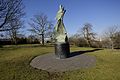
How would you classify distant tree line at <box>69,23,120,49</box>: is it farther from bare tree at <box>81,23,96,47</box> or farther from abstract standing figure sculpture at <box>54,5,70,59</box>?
abstract standing figure sculpture at <box>54,5,70,59</box>

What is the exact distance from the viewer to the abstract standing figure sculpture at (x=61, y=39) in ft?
56.7

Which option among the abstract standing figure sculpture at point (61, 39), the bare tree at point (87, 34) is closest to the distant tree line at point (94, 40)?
the bare tree at point (87, 34)

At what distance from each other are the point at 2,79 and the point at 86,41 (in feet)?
160

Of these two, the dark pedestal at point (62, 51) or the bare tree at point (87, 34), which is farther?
the bare tree at point (87, 34)

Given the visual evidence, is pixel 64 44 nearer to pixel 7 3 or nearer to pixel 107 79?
pixel 107 79

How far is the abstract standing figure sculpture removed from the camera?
17.3 metres

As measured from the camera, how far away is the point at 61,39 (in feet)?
58.7

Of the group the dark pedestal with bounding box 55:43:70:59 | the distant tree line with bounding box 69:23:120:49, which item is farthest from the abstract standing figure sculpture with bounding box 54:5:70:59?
the distant tree line with bounding box 69:23:120:49

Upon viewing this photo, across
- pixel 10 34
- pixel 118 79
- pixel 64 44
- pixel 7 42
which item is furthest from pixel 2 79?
pixel 7 42

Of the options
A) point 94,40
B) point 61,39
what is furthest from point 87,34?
point 61,39

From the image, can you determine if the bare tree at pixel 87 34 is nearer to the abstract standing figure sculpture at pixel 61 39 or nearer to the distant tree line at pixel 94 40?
the distant tree line at pixel 94 40

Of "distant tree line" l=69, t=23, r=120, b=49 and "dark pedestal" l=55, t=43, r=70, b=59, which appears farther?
"distant tree line" l=69, t=23, r=120, b=49

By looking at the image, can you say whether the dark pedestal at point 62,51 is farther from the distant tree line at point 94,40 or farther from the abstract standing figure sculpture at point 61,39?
the distant tree line at point 94,40

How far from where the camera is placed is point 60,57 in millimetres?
17188
